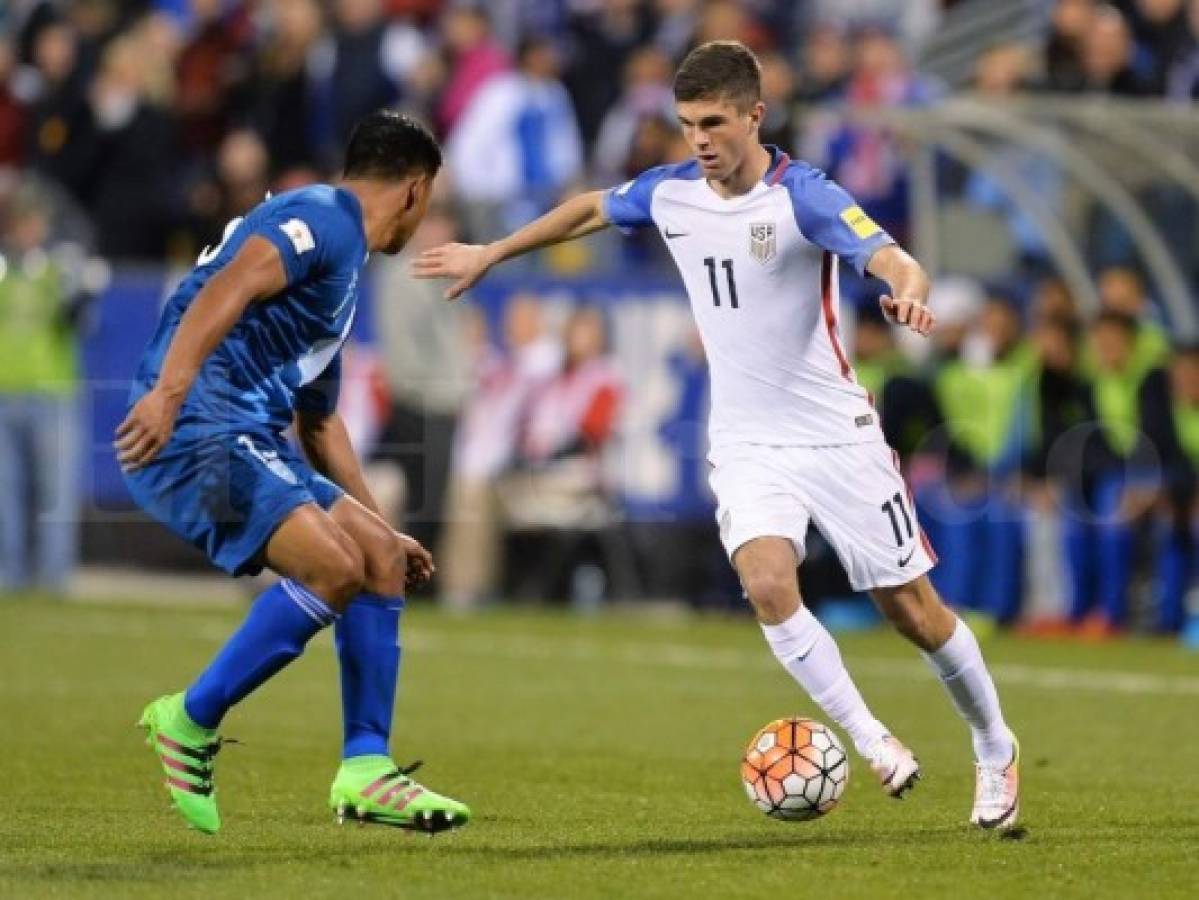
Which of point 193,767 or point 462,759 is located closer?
point 193,767

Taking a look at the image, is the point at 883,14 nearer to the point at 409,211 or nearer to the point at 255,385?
the point at 409,211

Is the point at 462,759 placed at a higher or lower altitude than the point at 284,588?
lower

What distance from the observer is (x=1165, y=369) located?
18.1 metres

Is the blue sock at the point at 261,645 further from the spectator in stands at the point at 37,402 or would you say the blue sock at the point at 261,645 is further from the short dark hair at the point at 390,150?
the spectator in stands at the point at 37,402

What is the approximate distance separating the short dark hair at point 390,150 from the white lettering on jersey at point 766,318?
40.8 inches

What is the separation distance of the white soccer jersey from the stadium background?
9377 mm

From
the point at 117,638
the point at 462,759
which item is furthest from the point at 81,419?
the point at 462,759

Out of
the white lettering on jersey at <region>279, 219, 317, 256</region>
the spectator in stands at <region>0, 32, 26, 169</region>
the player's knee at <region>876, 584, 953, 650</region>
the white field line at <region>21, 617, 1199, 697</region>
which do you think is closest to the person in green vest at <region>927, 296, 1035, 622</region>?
the white field line at <region>21, 617, 1199, 697</region>

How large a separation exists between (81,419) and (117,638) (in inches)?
157

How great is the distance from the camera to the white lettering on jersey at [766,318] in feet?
29.3

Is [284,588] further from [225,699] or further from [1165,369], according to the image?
[1165,369]

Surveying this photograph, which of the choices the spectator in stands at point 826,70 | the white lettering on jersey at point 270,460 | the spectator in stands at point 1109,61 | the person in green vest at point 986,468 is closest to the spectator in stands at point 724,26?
the spectator in stands at point 826,70

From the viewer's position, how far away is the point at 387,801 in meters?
8.11

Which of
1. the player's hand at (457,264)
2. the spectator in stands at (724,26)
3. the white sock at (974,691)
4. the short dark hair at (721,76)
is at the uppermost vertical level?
the spectator in stands at (724,26)
